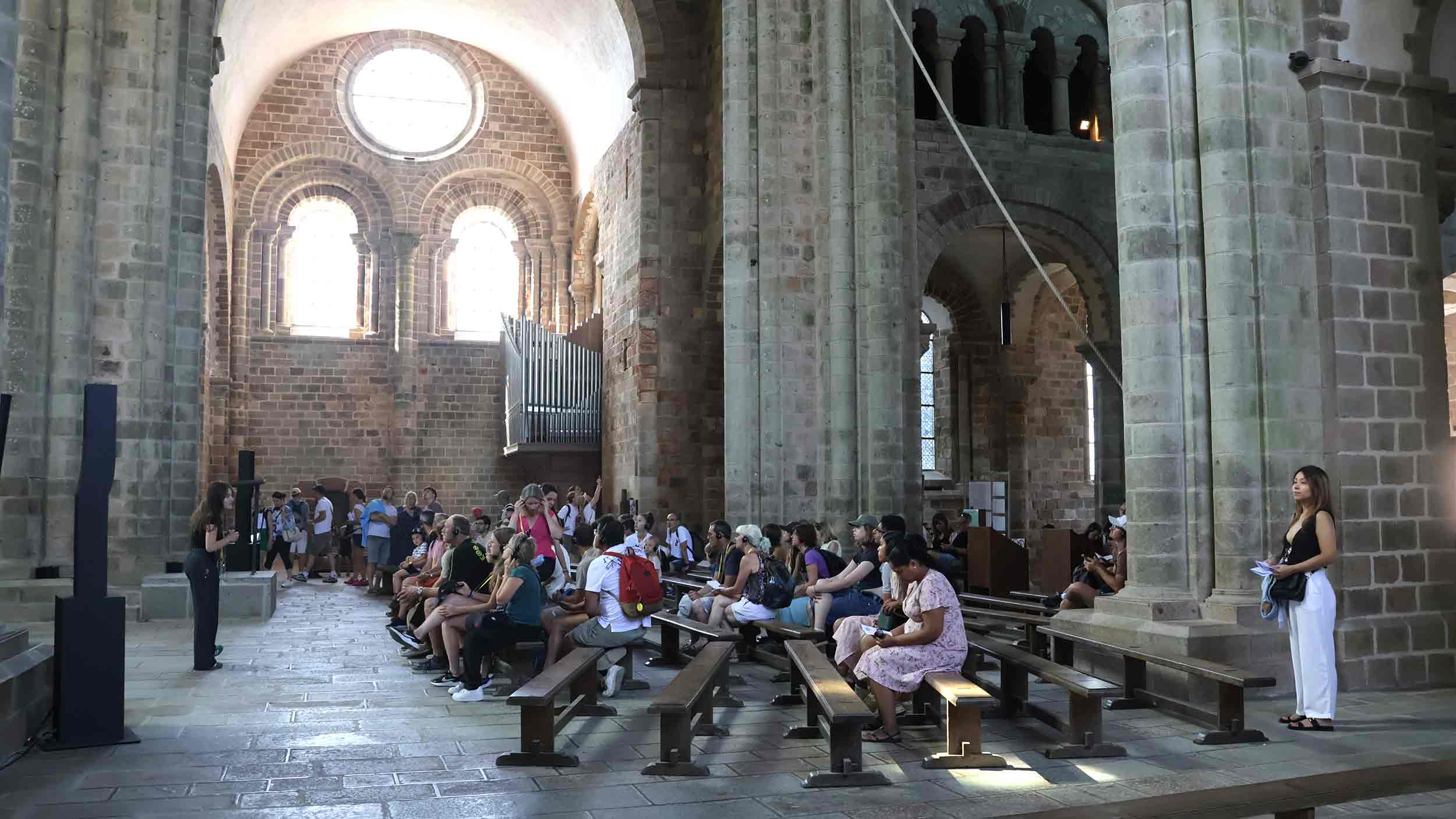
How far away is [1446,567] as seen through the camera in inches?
327

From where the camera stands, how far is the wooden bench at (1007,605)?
32.9 ft

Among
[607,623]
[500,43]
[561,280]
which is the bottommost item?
[607,623]

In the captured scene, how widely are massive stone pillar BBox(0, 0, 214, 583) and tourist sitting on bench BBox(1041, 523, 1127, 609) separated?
9.56 meters

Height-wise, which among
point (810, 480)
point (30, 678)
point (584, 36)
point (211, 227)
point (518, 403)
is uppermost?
A: point (584, 36)

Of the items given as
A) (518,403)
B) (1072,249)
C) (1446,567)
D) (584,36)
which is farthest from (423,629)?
(584,36)

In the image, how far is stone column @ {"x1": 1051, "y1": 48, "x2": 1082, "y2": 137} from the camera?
59.4 feet

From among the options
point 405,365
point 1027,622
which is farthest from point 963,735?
point 405,365

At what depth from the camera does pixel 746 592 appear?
955 cm

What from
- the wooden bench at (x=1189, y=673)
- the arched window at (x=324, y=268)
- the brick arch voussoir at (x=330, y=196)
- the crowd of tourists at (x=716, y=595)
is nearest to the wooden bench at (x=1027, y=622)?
the crowd of tourists at (x=716, y=595)

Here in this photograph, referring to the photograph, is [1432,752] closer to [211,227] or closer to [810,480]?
[810,480]

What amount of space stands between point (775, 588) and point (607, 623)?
1665mm

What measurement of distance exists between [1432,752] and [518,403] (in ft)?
61.1

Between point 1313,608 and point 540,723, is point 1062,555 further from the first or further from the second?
point 540,723

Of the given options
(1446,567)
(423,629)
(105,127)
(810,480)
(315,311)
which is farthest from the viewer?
(315,311)
